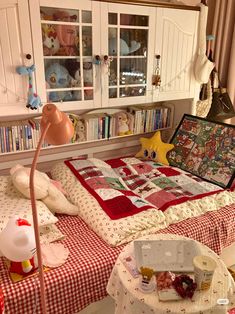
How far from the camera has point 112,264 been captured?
145 centimetres

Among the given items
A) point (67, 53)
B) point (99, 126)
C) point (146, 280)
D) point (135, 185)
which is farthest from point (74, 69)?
point (146, 280)

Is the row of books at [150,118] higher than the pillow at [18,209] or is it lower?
higher

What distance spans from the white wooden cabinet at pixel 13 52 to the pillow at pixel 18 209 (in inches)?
19.0

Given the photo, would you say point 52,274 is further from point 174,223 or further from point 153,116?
point 153,116

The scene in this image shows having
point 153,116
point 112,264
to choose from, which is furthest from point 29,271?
point 153,116

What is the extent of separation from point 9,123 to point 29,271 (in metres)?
1.15

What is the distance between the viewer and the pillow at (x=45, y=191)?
165cm

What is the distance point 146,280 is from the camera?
1176 millimetres

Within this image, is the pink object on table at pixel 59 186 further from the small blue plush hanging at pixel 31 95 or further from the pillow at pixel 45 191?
the small blue plush hanging at pixel 31 95

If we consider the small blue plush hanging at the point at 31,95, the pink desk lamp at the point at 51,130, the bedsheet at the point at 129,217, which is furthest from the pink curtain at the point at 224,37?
the pink desk lamp at the point at 51,130

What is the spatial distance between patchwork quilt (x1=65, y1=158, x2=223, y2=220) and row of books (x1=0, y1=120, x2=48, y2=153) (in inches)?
12.8

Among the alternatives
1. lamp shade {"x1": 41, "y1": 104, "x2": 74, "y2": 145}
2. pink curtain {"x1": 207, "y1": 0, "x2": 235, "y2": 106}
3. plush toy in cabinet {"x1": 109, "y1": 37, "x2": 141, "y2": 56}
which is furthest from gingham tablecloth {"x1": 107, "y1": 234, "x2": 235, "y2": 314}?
pink curtain {"x1": 207, "y1": 0, "x2": 235, "y2": 106}

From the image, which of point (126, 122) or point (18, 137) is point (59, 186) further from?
point (126, 122)

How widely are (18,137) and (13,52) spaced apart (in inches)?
23.1
